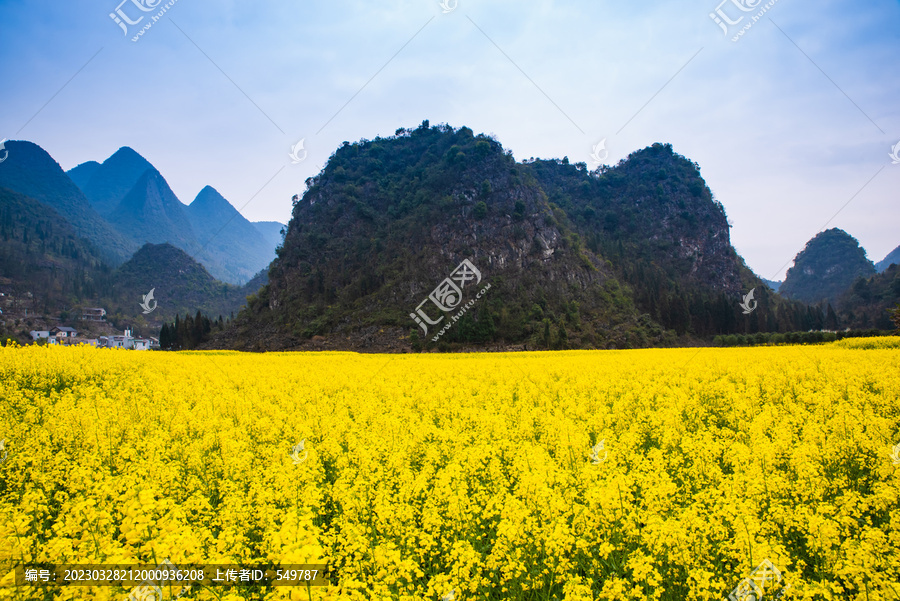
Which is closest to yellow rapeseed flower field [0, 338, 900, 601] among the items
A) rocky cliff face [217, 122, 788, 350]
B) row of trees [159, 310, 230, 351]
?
rocky cliff face [217, 122, 788, 350]

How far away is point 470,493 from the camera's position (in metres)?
6.30

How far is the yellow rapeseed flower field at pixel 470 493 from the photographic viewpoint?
13.5 ft

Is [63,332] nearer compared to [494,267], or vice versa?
Answer: [494,267]

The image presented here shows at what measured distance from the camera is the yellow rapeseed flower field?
13.5ft

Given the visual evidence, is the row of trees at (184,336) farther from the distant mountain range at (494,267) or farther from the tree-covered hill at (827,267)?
the tree-covered hill at (827,267)

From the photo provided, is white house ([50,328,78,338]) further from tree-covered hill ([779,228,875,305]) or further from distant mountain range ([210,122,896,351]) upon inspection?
tree-covered hill ([779,228,875,305])

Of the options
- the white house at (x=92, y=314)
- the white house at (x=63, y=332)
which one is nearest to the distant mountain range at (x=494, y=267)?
the white house at (x=92, y=314)

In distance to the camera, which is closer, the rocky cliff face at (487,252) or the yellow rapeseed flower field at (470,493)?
the yellow rapeseed flower field at (470,493)

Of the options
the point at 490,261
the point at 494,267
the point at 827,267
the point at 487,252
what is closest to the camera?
the point at 494,267

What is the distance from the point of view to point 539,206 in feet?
312

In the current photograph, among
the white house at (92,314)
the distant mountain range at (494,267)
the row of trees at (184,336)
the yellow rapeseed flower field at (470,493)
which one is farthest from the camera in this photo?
the white house at (92,314)

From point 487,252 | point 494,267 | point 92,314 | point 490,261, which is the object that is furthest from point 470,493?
point 92,314

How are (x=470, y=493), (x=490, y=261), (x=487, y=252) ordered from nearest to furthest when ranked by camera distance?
1. (x=470, y=493)
2. (x=490, y=261)
3. (x=487, y=252)

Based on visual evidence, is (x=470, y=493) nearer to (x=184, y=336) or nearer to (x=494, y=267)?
(x=494, y=267)
